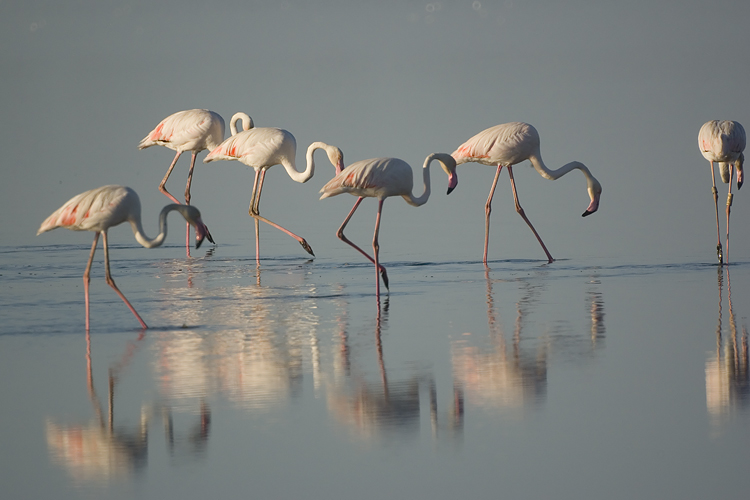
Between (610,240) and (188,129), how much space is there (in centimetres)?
604

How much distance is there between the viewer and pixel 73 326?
7.29 meters

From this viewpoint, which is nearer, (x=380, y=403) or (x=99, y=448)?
(x=99, y=448)

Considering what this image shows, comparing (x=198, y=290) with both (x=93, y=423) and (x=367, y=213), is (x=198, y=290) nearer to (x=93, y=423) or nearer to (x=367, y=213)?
(x=93, y=423)

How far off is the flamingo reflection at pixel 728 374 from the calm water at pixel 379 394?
0.02m

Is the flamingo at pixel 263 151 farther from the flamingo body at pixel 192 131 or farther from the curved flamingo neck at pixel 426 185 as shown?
the curved flamingo neck at pixel 426 185

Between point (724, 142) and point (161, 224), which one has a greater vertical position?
point (724, 142)

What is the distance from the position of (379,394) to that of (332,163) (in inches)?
246

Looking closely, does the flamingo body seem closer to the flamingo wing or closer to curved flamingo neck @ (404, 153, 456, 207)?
curved flamingo neck @ (404, 153, 456, 207)

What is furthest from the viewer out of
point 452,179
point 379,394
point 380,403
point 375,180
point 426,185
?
point 452,179

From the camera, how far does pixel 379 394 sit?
5.26 meters

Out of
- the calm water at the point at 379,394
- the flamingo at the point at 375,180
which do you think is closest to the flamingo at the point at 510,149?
the flamingo at the point at 375,180

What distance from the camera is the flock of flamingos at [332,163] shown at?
739 cm

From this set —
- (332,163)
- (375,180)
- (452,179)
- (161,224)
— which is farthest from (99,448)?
(332,163)

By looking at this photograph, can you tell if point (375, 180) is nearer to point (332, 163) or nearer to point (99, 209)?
point (332, 163)
